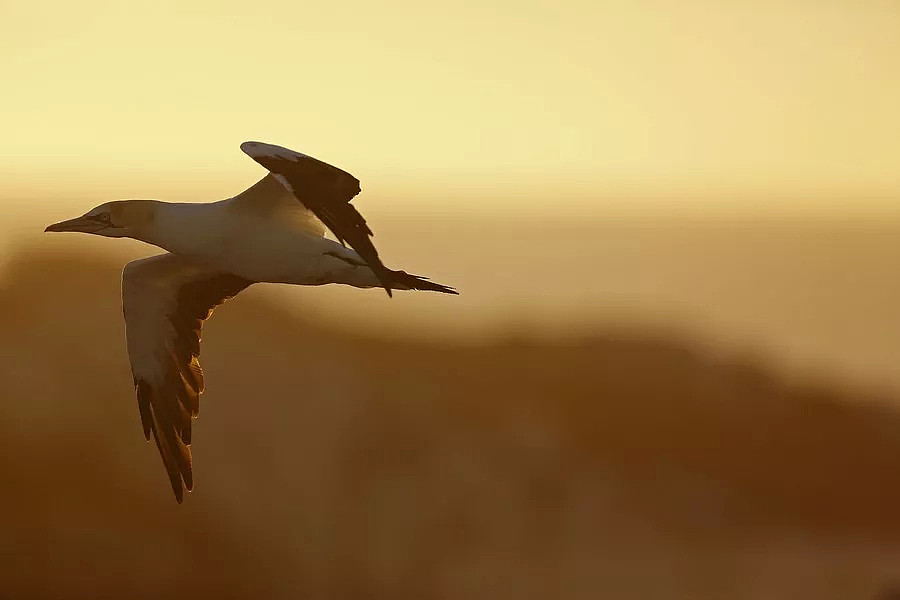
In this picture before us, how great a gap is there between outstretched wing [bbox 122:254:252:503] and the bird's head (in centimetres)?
17

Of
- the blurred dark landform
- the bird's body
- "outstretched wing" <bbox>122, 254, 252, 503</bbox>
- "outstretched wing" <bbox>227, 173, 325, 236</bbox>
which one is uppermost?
"outstretched wing" <bbox>227, 173, 325, 236</bbox>

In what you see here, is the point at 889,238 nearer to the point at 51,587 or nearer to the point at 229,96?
the point at 229,96

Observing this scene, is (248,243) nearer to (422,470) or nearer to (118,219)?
(118,219)

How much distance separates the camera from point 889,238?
2.55 metres

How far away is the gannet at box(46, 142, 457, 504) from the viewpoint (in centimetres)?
127

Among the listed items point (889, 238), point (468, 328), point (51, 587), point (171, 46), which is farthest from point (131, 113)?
point (889, 238)

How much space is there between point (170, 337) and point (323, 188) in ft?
1.96

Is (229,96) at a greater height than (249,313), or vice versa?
(229,96)

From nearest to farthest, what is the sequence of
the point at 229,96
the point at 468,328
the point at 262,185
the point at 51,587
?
the point at 262,185, the point at 229,96, the point at 468,328, the point at 51,587

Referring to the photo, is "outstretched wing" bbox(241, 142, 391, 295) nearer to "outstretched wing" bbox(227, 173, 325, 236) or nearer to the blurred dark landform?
"outstretched wing" bbox(227, 173, 325, 236)

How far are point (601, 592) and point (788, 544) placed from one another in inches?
20.2

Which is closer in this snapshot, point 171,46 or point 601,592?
point 171,46

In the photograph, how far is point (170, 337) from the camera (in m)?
1.73

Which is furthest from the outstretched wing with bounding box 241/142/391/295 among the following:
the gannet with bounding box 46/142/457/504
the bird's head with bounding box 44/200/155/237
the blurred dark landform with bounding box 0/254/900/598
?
the blurred dark landform with bounding box 0/254/900/598
